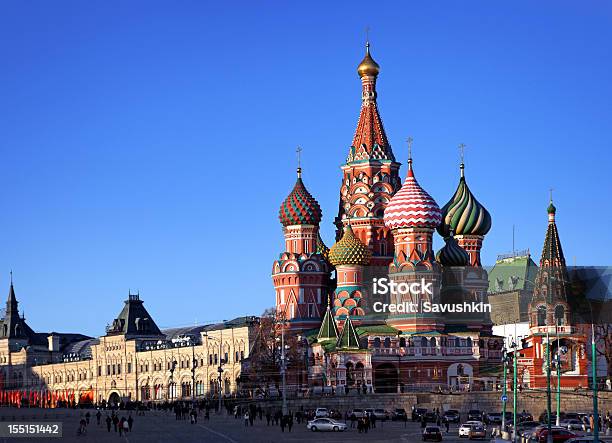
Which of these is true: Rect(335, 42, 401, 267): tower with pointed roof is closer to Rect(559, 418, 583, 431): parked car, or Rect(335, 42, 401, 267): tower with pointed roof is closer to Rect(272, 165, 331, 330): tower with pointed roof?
Rect(272, 165, 331, 330): tower with pointed roof

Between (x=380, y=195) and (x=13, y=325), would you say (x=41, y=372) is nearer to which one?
(x=13, y=325)

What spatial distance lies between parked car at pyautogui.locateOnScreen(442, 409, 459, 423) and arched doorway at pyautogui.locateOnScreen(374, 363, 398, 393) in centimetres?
1328

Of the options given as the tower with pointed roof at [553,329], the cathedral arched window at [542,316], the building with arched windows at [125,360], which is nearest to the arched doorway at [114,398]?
the building with arched windows at [125,360]

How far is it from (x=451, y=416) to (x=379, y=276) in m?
21.5

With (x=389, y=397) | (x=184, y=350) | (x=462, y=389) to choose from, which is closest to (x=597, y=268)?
(x=462, y=389)

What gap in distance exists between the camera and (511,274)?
4651 inches

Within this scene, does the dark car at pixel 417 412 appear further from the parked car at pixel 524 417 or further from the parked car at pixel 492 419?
the parked car at pixel 524 417

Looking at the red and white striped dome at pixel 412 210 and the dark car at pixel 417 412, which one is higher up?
the red and white striped dome at pixel 412 210

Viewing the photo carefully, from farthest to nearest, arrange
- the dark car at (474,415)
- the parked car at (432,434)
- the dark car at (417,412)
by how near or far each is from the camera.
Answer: the dark car at (417,412), the dark car at (474,415), the parked car at (432,434)

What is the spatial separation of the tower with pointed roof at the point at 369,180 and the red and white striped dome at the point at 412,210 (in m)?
4.04

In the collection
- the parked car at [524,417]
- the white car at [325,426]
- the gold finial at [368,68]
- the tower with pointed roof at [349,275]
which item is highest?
the gold finial at [368,68]

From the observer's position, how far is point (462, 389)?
94.9 meters

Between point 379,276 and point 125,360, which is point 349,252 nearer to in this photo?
point 379,276

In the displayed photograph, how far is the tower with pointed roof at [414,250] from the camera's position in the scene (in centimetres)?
9806
